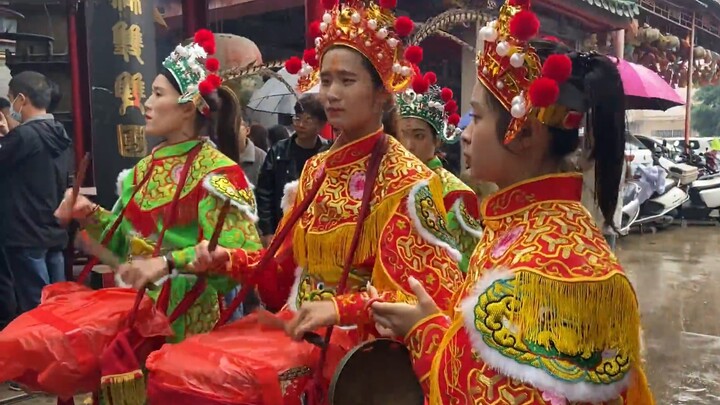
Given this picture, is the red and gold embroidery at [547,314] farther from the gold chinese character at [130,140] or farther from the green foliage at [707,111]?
the green foliage at [707,111]

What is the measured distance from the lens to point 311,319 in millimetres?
1698

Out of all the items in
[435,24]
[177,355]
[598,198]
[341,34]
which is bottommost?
[177,355]

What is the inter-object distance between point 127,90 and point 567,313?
4595 mm

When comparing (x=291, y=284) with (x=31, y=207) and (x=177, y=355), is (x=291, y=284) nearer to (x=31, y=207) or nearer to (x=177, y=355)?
(x=177, y=355)

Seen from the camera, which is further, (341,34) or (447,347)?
(341,34)

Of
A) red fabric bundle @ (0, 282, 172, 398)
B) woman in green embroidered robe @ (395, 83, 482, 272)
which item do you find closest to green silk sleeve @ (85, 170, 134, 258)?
red fabric bundle @ (0, 282, 172, 398)

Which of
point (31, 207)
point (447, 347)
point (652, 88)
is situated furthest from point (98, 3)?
point (652, 88)

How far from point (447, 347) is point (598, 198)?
1.36 ft

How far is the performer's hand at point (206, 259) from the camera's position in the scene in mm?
2129

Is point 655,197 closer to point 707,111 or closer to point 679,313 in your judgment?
point 679,313

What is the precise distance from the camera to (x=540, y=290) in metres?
1.30

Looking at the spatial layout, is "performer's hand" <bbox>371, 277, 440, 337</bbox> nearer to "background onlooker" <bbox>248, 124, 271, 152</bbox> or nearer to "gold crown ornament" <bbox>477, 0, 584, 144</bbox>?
"gold crown ornament" <bbox>477, 0, 584, 144</bbox>

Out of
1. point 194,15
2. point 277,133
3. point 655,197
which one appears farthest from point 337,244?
point 655,197

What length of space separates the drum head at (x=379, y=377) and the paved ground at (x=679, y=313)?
2.34m
